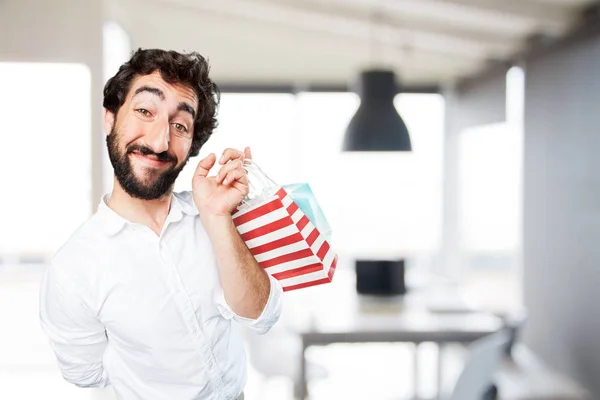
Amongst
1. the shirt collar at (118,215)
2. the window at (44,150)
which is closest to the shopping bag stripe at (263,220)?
the shirt collar at (118,215)

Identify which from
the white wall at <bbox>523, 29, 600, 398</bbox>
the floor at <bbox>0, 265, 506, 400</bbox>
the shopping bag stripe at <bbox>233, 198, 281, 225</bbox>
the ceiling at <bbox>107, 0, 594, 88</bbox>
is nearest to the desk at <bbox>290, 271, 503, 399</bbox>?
the floor at <bbox>0, 265, 506, 400</bbox>

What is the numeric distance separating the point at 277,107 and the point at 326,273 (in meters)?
6.13

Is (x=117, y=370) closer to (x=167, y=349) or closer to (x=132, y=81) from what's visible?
(x=167, y=349)

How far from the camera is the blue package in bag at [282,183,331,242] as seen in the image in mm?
943

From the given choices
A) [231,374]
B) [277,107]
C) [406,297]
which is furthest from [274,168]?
[231,374]

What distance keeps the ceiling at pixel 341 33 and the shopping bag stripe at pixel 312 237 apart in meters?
2.75

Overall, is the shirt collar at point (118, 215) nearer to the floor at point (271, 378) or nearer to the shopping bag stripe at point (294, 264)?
the shopping bag stripe at point (294, 264)

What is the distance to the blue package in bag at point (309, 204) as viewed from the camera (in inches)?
37.1

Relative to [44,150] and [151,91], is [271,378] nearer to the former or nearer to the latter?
[44,150]

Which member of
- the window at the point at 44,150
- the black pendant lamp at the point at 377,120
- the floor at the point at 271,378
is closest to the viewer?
the floor at the point at 271,378

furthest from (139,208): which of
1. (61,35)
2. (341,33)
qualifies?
(341,33)

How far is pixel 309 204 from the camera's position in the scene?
0.95 metres

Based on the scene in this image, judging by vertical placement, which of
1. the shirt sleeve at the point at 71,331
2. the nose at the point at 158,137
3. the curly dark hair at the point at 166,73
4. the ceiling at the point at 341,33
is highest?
the ceiling at the point at 341,33

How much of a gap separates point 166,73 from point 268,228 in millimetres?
260
